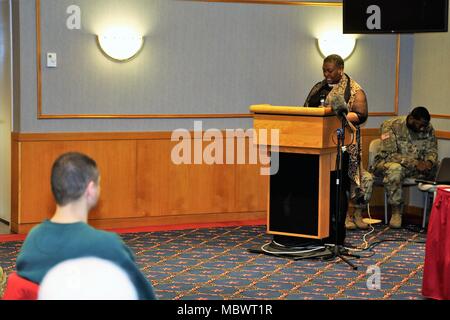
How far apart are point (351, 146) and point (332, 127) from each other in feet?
2.76

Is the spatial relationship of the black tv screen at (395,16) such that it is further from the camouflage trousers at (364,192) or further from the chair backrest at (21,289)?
the chair backrest at (21,289)

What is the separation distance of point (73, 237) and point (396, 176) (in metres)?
6.56

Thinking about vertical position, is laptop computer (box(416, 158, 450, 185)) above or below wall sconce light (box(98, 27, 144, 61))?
below

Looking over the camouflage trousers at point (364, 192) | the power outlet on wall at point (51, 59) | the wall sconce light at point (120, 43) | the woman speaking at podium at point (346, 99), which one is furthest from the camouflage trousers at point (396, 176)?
the power outlet on wall at point (51, 59)

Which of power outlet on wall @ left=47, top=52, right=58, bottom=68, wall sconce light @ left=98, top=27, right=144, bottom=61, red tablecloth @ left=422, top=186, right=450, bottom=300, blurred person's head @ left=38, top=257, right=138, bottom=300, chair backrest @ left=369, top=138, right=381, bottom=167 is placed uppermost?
wall sconce light @ left=98, top=27, right=144, bottom=61

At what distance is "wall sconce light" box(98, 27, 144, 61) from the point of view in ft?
27.4

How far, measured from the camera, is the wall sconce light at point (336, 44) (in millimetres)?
9297

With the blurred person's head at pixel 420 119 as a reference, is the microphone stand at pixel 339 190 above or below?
below

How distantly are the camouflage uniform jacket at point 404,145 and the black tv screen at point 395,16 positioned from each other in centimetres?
123

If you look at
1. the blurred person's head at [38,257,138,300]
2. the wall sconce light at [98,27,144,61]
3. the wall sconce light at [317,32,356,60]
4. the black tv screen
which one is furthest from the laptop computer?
the blurred person's head at [38,257,138,300]

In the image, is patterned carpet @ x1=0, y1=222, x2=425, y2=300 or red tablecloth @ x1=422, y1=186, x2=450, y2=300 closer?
red tablecloth @ x1=422, y1=186, x2=450, y2=300

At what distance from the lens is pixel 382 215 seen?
383 inches

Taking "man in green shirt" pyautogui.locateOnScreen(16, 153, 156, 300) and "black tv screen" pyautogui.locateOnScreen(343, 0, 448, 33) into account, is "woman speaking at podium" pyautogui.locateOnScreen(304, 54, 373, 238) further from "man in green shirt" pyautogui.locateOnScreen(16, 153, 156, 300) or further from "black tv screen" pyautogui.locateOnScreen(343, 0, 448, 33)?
"man in green shirt" pyautogui.locateOnScreen(16, 153, 156, 300)

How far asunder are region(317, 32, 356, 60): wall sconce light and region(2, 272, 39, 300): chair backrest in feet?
22.5
